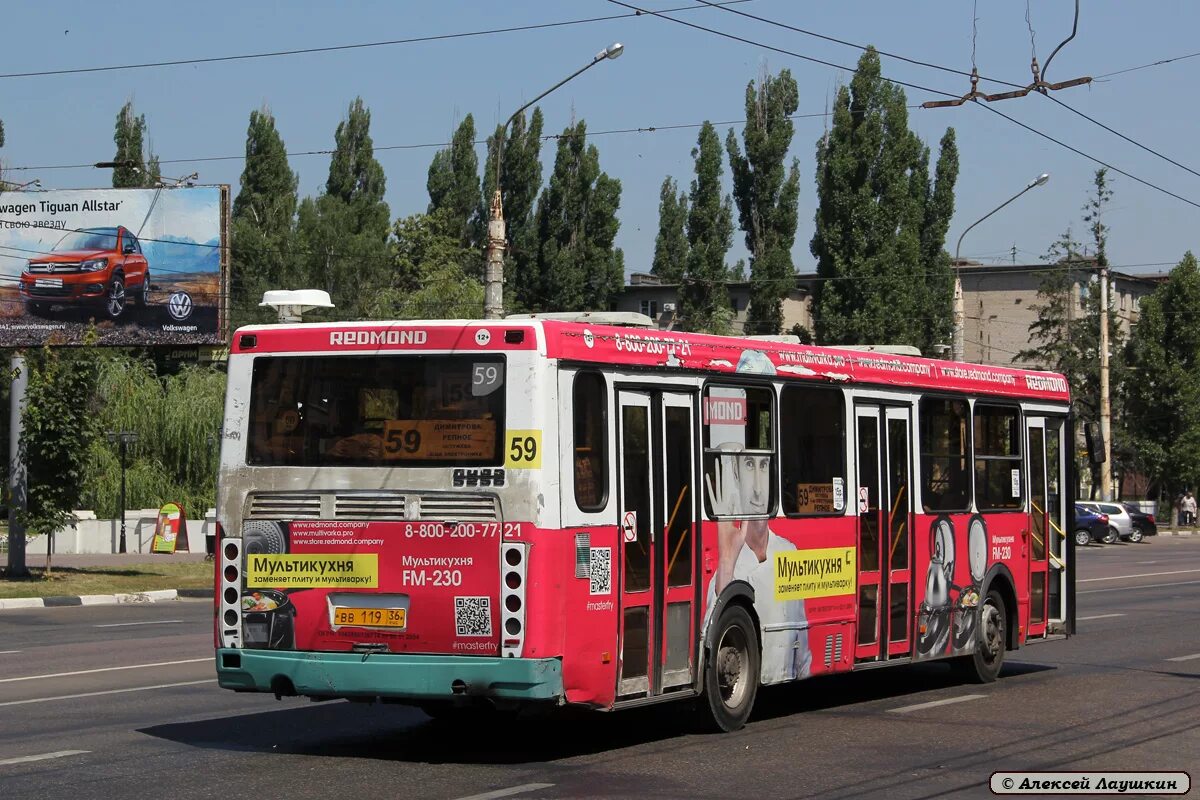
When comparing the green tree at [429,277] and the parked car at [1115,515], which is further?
the green tree at [429,277]

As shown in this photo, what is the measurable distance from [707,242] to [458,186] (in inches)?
563

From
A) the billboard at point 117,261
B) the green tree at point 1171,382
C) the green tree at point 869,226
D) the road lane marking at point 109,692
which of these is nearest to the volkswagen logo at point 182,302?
the billboard at point 117,261

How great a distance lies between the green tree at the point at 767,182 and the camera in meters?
66.3

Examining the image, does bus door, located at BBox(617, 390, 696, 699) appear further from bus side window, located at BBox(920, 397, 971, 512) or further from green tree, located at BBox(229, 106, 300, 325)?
green tree, located at BBox(229, 106, 300, 325)

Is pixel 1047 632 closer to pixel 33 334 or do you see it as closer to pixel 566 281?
pixel 33 334

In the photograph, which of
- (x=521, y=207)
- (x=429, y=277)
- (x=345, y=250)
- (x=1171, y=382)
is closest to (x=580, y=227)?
(x=521, y=207)

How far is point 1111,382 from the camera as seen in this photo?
7869 cm

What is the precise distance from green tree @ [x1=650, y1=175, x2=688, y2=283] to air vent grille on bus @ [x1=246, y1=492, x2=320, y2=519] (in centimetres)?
5867

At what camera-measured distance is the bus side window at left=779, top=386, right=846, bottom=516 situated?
40.9 ft

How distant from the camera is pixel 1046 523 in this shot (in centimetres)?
→ 1652

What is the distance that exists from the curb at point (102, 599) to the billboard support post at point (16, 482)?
3.09 m

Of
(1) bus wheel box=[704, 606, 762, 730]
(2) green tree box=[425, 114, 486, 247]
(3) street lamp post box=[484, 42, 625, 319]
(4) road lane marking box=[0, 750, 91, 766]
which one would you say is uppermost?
(2) green tree box=[425, 114, 486, 247]

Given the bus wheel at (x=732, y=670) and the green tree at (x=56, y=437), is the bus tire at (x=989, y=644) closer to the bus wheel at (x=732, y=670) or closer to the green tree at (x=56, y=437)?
the bus wheel at (x=732, y=670)

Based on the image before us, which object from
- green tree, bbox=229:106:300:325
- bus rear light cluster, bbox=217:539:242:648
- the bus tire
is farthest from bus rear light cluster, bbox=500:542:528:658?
green tree, bbox=229:106:300:325
